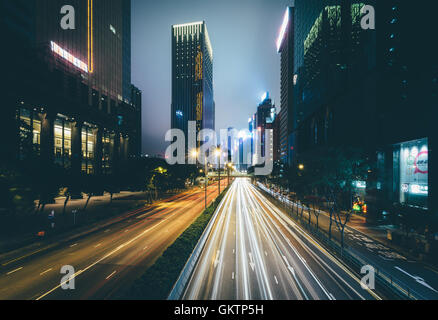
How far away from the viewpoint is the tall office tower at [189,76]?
594ft

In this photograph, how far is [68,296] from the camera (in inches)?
409

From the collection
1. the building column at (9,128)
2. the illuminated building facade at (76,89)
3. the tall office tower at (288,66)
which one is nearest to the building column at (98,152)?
→ the illuminated building facade at (76,89)

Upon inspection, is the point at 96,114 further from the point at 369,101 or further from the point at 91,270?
the point at 369,101

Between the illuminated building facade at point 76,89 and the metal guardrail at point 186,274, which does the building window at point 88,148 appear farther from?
the metal guardrail at point 186,274

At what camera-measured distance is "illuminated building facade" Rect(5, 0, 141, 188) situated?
39.6 metres

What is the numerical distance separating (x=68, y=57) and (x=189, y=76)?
449 feet

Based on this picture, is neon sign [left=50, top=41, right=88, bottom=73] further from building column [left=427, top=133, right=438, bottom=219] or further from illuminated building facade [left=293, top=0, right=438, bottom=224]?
building column [left=427, top=133, right=438, bottom=219]

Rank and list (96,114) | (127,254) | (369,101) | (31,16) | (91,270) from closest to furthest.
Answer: (91,270), (127,254), (369,101), (31,16), (96,114)

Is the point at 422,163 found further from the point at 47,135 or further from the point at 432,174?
the point at 47,135

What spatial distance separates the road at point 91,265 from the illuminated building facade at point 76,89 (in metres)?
18.9

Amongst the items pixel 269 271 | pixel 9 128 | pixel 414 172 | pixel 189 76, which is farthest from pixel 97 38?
pixel 189 76

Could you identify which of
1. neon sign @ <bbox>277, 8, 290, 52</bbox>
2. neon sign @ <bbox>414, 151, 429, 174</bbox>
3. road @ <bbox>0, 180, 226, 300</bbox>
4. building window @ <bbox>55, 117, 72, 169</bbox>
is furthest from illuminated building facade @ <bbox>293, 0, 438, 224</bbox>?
neon sign @ <bbox>277, 8, 290, 52</bbox>
